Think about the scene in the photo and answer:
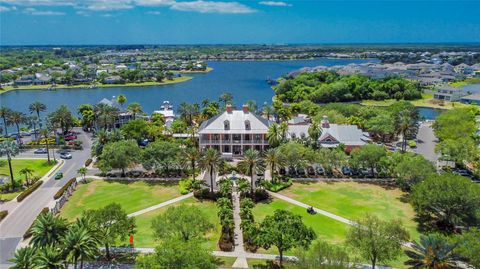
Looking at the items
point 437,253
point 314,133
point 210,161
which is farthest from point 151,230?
point 314,133

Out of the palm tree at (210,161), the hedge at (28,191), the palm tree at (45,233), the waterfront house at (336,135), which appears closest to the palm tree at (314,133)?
the waterfront house at (336,135)

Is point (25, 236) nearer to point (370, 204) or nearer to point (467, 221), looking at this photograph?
point (370, 204)

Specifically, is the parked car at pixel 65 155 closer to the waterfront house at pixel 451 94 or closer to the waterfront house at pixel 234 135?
the waterfront house at pixel 234 135

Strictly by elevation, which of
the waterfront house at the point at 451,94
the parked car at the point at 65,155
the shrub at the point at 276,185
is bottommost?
the shrub at the point at 276,185

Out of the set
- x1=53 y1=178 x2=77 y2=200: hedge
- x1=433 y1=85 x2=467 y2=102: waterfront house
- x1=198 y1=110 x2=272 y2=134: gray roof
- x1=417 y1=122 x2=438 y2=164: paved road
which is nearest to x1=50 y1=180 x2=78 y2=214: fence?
x1=53 y1=178 x2=77 y2=200: hedge

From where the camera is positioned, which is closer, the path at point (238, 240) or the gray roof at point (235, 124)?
the path at point (238, 240)

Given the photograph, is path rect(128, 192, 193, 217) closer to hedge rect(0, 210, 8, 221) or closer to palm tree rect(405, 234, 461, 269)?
hedge rect(0, 210, 8, 221)

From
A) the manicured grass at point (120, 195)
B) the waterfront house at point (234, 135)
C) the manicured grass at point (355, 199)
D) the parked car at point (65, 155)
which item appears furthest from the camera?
the parked car at point (65, 155)
